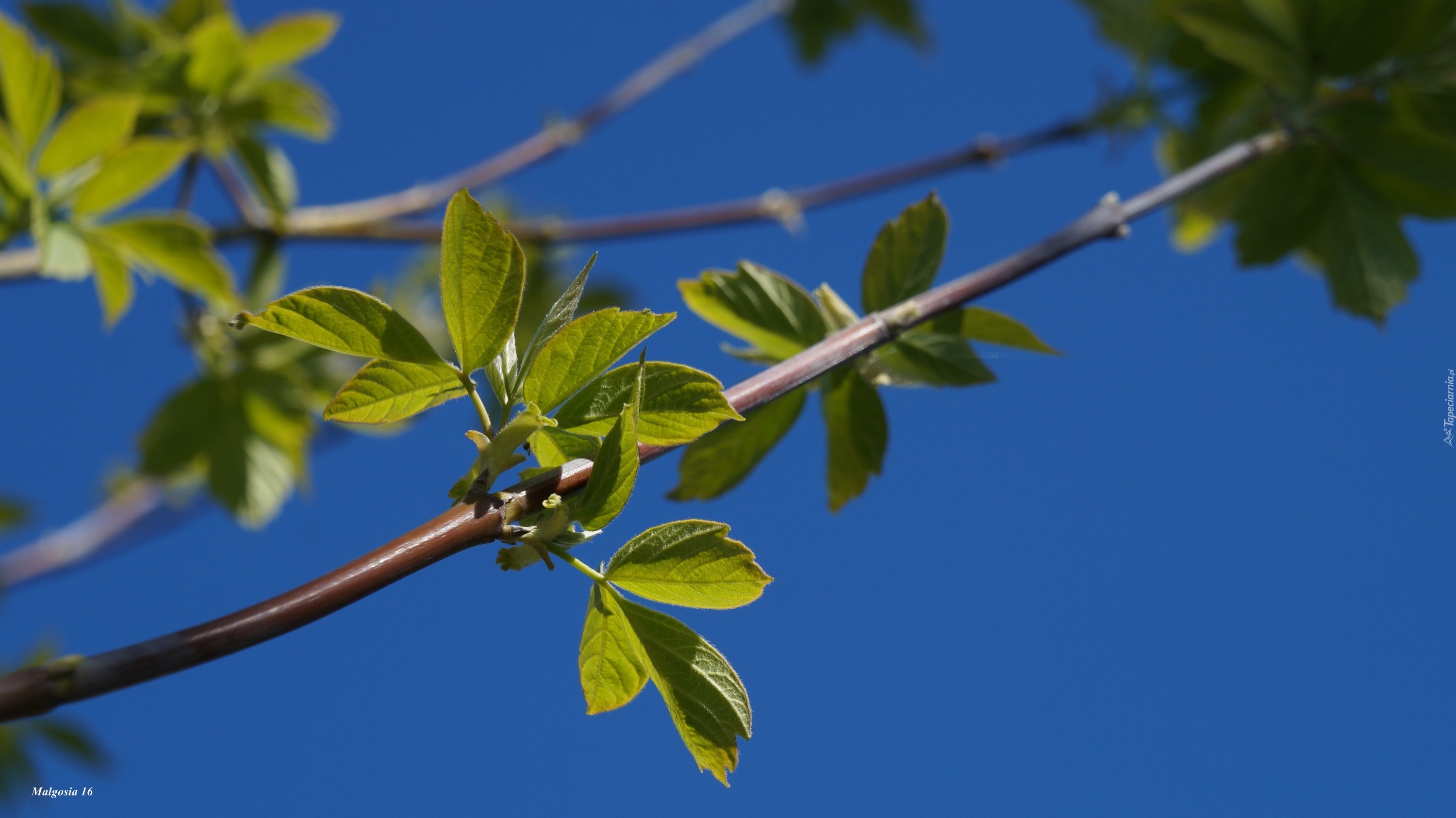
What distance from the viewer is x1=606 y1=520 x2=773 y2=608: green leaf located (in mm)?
722

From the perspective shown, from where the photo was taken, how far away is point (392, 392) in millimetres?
744

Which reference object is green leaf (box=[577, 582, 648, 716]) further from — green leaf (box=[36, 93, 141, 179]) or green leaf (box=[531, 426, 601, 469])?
green leaf (box=[36, 93, 141, 179])

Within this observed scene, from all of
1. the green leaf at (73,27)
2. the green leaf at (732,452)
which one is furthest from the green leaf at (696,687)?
the green leaf at (73,27)

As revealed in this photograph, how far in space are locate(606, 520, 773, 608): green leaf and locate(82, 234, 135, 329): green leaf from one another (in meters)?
1.26

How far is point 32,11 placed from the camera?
1.97m

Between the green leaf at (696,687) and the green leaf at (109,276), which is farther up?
the green leaf at (109,276)

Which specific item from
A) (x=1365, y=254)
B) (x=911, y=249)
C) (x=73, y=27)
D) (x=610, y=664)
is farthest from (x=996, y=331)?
(x=73, y=27)

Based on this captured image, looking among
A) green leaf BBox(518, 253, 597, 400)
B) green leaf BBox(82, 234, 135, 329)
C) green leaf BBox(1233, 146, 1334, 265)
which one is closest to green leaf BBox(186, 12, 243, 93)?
green leaf BBox(82, 234, 135, 329)

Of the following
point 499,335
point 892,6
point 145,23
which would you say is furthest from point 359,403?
point 892,6

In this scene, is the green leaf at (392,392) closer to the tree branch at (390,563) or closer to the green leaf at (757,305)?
the tree branch at (390,563)

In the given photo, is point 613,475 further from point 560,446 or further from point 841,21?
point 841,21

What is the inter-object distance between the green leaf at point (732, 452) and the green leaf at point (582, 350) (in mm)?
347

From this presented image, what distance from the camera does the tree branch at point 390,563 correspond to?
1.65ft

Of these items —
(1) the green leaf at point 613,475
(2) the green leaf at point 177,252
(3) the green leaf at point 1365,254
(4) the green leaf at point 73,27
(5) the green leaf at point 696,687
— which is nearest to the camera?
(1) the green leaf at point 613,475
